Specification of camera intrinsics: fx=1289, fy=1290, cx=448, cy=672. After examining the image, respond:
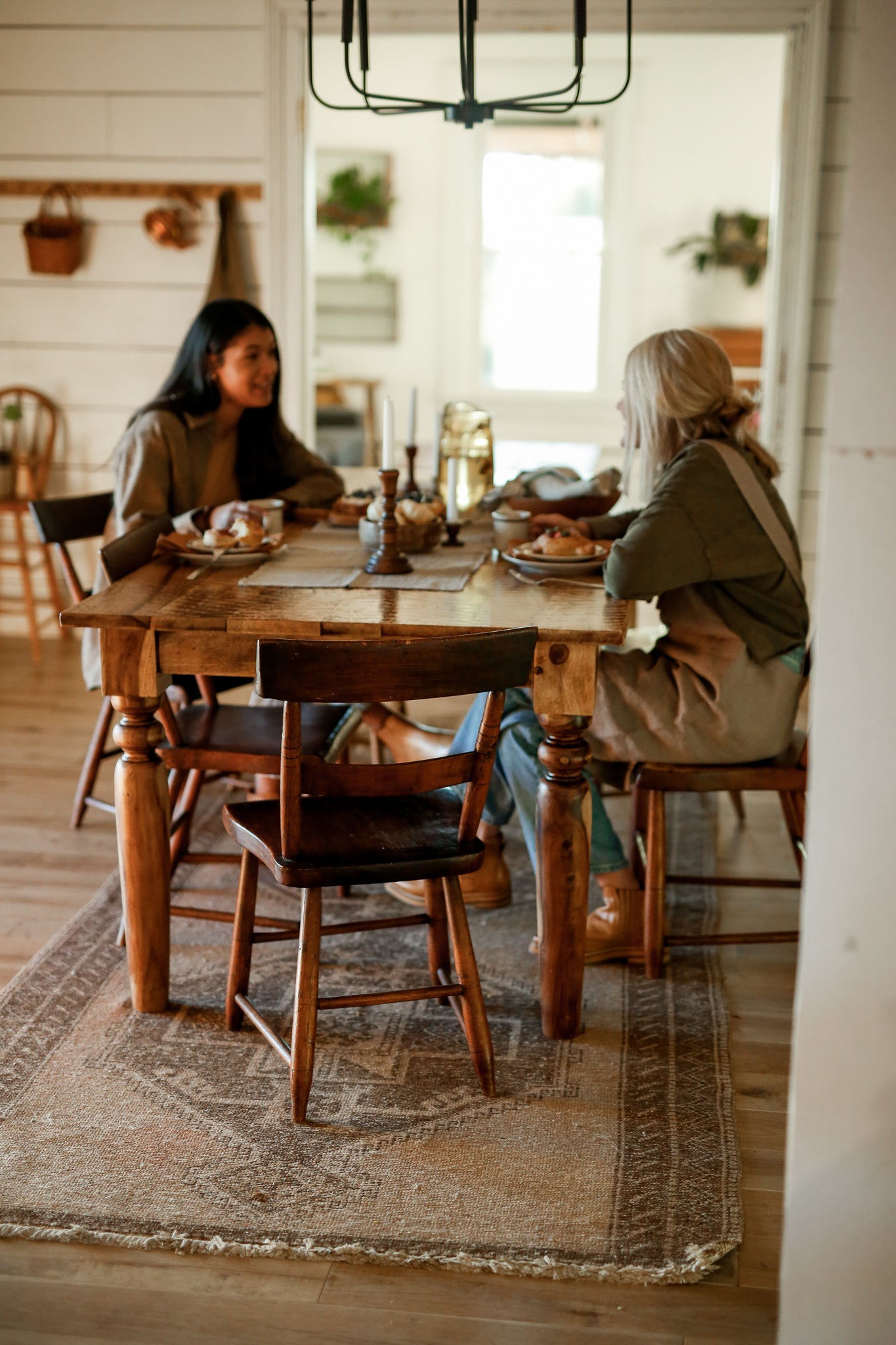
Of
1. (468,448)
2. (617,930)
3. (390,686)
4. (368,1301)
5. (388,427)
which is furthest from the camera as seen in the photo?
(468,448)

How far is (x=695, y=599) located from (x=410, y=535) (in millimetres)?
622

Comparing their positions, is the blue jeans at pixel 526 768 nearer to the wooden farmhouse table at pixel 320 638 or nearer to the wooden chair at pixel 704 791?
the wooden chair at pixel 704 791

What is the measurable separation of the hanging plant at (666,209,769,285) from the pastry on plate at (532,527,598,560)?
4602 millimetres

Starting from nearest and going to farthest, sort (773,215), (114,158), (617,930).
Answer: (617,930) → (773,215) → (114,158)

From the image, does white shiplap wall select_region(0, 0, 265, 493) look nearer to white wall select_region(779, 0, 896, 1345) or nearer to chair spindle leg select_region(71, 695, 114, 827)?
chair spindle leg select_region(71, 695, 114, 827)

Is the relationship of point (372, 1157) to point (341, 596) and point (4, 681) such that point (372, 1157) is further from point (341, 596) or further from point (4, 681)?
point (4, 681)

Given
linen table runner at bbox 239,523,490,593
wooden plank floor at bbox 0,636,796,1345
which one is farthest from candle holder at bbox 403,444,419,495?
wooden plank floor at bbox 0,636,796,1345

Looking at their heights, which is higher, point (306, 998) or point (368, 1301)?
point (306, 998)

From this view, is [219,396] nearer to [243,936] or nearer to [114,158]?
[243,936]

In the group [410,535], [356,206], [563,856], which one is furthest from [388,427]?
[356,206]

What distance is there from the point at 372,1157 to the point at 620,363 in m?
5.59

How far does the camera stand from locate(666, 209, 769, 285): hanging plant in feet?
21.7

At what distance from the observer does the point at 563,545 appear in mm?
2510

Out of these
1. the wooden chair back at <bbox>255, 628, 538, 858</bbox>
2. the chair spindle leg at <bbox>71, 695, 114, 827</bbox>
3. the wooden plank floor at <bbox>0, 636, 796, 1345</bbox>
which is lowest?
the wooden plank floor at <bbox>0, 636, 796, 1345</bbox>
